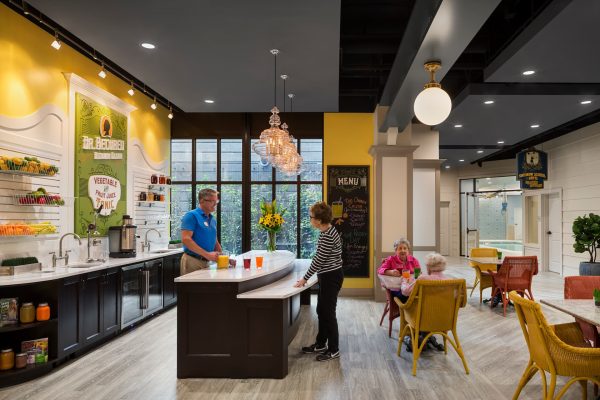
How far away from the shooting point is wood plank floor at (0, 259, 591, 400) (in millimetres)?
3463

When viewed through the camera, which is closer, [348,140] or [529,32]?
[529,32]

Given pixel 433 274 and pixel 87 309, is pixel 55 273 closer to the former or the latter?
pixel 87 309

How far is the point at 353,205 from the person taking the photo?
7.84 metres

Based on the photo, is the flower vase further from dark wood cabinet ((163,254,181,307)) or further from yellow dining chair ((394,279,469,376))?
yellow dining chair ((394,279,469,376))

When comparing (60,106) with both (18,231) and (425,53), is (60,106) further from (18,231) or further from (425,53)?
(425,53)

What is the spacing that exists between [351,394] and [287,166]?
3.44 metres

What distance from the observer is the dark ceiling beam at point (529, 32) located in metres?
3.78

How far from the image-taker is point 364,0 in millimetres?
4965

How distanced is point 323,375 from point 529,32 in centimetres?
424

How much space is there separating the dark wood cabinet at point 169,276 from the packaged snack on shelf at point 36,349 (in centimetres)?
243

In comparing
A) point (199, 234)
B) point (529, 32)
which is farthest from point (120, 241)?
point (529, 32)

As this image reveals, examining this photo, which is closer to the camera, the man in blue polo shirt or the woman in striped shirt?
the woman in striped shirt

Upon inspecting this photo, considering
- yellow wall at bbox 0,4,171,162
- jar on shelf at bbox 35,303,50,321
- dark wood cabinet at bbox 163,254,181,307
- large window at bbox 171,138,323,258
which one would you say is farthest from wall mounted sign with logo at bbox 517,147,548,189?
jar on shelf at bbox 35,303,50,321

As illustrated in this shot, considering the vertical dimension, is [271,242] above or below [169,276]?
above
